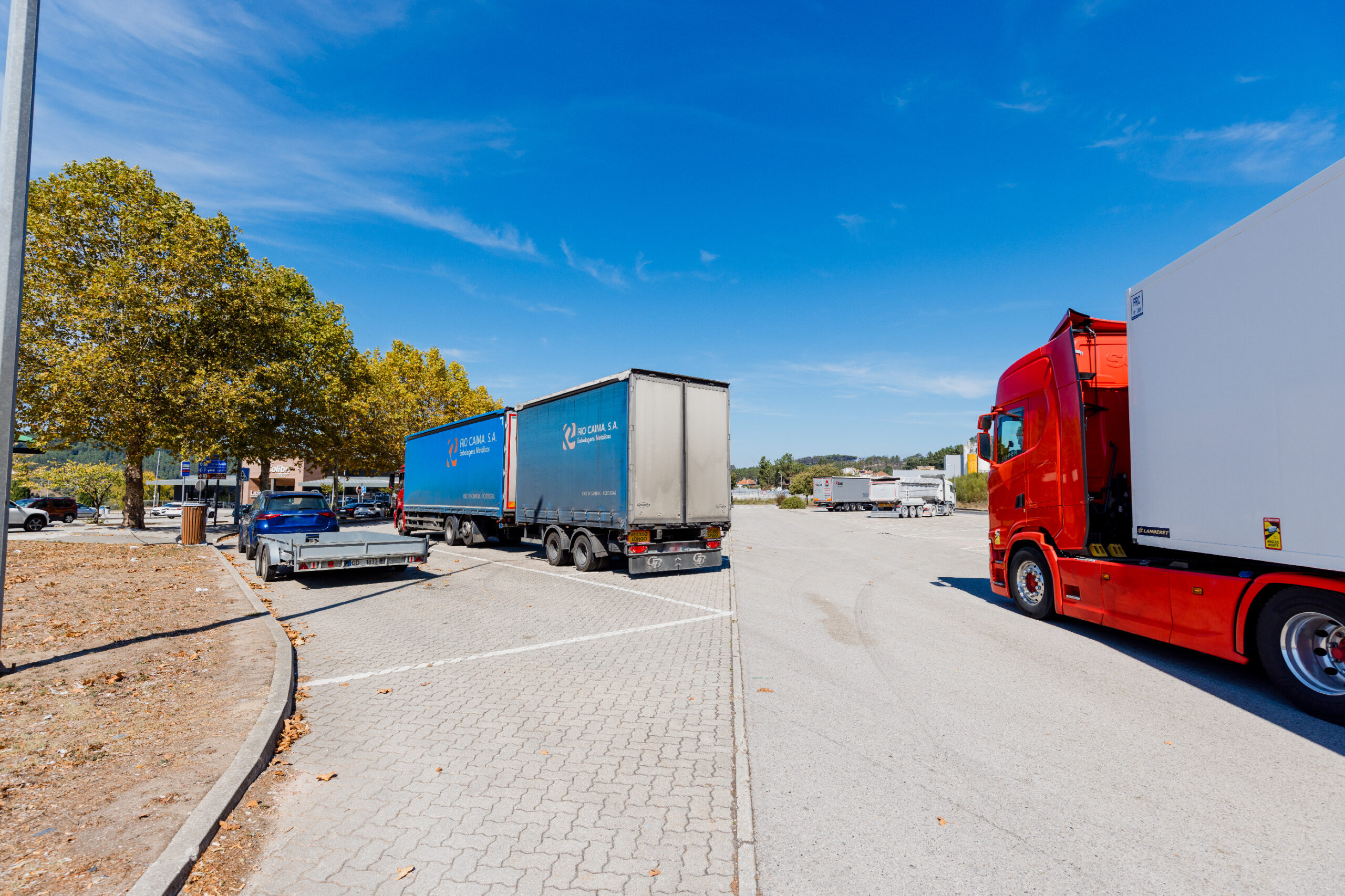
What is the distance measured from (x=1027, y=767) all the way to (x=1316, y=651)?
3036mm

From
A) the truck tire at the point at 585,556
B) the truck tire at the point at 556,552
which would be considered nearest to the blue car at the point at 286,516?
the truck tire at the point at 556,552

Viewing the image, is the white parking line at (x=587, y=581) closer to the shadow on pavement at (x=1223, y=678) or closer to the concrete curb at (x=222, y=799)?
the shadow on pavement at (x=1223, y=678)

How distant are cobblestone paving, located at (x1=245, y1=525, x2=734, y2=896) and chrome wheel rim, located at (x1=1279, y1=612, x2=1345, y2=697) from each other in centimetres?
466

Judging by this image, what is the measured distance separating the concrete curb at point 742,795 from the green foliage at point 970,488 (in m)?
58.3

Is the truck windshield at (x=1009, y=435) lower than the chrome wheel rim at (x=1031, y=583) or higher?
higher

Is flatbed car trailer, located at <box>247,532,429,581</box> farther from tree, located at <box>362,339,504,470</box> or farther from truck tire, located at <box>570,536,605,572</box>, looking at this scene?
tree, located at <box>362,339,504,470</box>

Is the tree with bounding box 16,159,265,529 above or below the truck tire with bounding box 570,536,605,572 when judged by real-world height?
above

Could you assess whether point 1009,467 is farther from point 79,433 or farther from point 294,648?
point 79,433

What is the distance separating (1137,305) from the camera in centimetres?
680

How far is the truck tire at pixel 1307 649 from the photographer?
489cm

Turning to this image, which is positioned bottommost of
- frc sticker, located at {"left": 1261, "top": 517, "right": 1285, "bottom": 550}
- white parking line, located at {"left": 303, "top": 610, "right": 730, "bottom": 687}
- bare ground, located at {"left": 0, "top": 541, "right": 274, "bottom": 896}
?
white parking line, located at {"left": 303, "top": 610, "right": 730, "bottom": 687}

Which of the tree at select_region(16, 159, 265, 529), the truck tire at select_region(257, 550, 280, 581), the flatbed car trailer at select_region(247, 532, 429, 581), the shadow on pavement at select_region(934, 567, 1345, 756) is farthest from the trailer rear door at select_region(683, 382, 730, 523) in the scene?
the tree at select_region(16, 159, 265, 529)

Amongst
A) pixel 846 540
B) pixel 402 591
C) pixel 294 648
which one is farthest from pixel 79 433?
pixel 846 540

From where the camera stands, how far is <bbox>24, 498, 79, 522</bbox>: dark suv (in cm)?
3253
